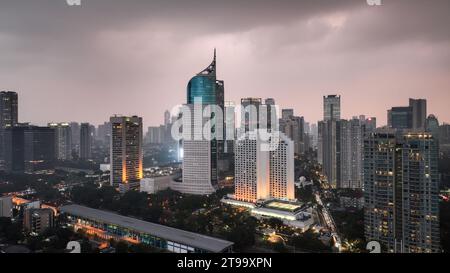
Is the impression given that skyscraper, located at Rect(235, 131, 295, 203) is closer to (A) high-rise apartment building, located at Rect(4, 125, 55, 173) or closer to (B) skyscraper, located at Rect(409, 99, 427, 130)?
(B) skyscraper, located at Rect(409, 99, 427, 130)

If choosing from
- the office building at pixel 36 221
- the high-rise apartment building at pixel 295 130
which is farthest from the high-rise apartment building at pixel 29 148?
the high-rise apartment building at pixel 295 130

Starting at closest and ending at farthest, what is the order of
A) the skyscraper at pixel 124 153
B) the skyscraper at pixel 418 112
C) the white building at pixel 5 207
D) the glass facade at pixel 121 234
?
1. the glass facade at pixel 121 234
2. the skyscraper at pixel 418 112
3. the white building at pixel 5 207
4. the skyscraper at pixel 124 153

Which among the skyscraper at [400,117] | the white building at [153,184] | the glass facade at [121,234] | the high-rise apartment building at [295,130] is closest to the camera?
the glass facade at [121,234]

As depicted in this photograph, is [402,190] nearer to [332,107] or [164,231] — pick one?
[164,231]

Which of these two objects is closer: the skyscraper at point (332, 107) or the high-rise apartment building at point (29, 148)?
the high-rise apartment building at point (29, 148)

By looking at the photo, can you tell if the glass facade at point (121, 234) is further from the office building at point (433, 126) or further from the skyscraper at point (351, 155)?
the skyscraper at point (351, 155)

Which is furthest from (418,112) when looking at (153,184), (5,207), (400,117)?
(5,207)
